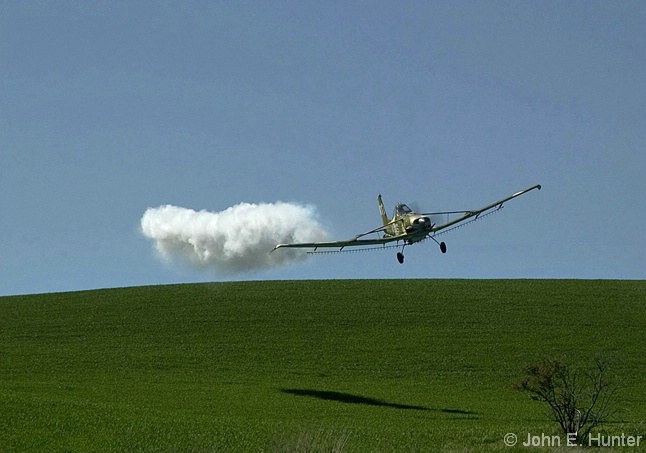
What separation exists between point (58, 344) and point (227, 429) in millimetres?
26622

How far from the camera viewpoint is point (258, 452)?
29.0 m

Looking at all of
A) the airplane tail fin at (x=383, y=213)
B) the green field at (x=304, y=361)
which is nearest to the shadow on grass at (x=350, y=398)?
the green field at (x=304, y=361)

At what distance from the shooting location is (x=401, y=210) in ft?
102

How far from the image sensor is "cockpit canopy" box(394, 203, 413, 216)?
31.0 meters

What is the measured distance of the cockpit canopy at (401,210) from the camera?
102ft

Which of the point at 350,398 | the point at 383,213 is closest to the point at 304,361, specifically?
the point at 350,398

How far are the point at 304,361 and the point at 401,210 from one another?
73.8 feet

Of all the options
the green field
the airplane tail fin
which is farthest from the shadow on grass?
the airplane tail fin

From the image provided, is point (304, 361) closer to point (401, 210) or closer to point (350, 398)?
point (350, 398)

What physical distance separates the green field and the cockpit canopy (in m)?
7.75

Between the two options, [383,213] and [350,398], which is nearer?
[383,213]

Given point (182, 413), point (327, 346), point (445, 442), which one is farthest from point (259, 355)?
point (445, 442)

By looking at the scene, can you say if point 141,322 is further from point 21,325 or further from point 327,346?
point 327,346

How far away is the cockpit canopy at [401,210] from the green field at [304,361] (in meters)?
7.75
